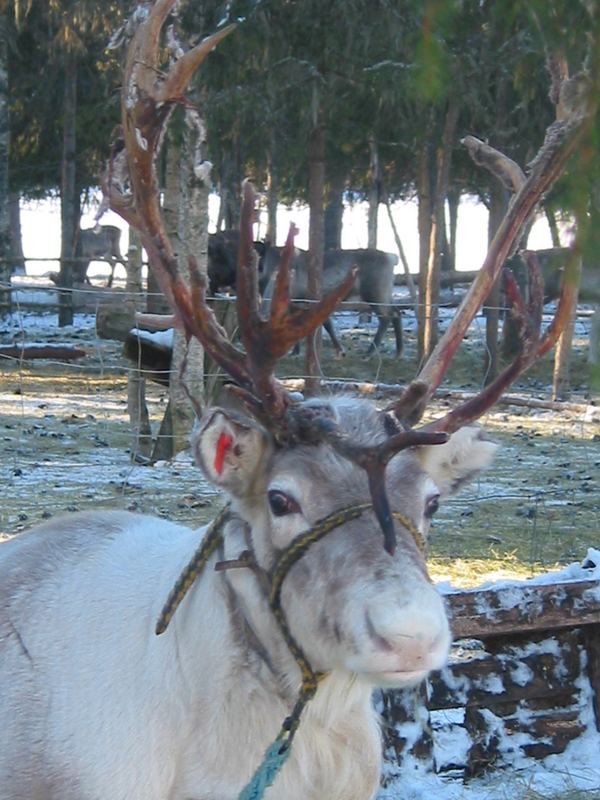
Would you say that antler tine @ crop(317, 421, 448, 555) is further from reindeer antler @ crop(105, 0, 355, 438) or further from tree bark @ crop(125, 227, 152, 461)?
tree bark @ crop(125, 227, 152, 461)

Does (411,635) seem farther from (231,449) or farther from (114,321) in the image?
(114,321)

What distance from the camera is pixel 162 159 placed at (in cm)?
1777

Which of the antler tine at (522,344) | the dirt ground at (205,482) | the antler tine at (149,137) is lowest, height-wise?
the dirt ground at (205,482)

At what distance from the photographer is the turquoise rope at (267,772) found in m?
2.58

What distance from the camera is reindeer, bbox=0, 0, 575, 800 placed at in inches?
100

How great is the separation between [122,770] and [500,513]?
18.0 ft

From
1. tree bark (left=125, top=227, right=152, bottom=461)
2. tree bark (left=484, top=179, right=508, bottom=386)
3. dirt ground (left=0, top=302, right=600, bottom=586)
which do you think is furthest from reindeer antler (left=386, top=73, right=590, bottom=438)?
tree bark (left=484, top=179, right=508, bottom=386)

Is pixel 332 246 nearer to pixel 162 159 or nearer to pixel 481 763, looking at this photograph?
pixel 162 159

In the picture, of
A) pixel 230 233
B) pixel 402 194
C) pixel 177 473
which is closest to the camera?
pixel 177 473

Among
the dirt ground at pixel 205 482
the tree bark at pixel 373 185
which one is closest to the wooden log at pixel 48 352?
the dirt ground at pixel 205 482

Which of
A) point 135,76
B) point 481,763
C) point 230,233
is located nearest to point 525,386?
point 230,233

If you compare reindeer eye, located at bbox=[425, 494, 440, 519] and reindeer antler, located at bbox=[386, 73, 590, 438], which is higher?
reindeer antler, located at bbox=[386, 73, 590, 438]

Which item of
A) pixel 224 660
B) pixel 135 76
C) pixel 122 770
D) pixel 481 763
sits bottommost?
pixel 481 763

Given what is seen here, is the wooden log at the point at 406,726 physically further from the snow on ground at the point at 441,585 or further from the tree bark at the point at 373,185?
the tree bark at the point at 373,185
